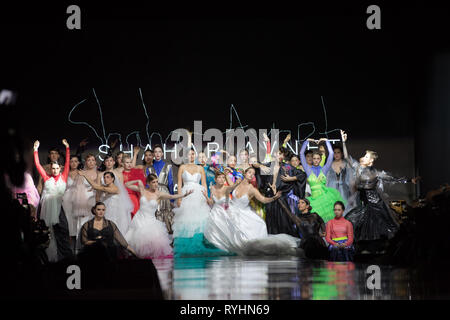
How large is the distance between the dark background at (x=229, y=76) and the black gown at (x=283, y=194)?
173cm

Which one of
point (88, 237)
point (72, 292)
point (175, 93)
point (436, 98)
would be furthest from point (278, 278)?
point (175, 93)

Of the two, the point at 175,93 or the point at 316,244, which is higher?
the point at 175,93

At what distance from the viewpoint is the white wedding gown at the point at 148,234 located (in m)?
7.42

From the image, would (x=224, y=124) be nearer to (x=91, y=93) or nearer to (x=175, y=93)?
(x=175, y=93)

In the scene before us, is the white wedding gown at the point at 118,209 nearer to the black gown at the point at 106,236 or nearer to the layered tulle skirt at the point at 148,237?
the layered tulle skirt at the point at 148,237

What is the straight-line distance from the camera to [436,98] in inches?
376

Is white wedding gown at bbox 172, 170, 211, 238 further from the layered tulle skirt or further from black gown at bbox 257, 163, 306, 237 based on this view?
black gown at bbox 257, 163, 306, 237

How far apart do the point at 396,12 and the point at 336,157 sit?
7.32ft

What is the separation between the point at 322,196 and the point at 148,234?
2592mm

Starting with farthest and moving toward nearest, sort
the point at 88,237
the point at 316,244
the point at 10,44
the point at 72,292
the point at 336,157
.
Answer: the point at 10,44 < the point at 336,157 < the point at 316,244 < the point at 88,237 < the point at 72,292

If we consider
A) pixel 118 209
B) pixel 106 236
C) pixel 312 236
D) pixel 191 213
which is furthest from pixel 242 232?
pixel 106 236

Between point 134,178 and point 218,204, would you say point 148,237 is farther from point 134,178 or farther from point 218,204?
point 134,178

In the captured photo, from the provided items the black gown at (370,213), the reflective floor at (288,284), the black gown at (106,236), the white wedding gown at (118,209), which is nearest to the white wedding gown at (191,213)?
the white wedding gown at (118,209)

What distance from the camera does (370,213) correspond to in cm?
793
